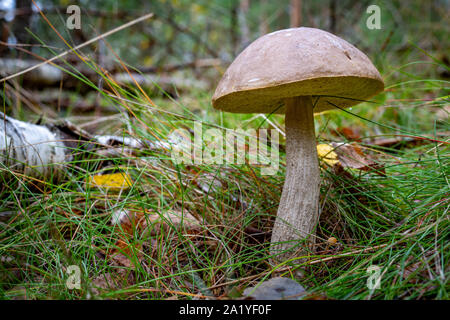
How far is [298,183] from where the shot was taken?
1.25 meters

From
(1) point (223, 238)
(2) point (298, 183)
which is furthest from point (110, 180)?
(2) point (298, 183)

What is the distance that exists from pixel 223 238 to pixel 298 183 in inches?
16.9

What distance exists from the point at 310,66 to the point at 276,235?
75cm

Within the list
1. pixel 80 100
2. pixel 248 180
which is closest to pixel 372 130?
pixel 248 180

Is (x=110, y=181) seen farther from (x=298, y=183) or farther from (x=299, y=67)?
(x=299, y=67)

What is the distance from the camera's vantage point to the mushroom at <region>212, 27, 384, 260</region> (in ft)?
3.14

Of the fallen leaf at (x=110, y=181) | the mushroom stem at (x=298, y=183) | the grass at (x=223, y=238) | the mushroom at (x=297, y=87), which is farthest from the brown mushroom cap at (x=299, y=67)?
the fallen leaf at (x=110, y=181)

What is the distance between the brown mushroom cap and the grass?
0.35 metres

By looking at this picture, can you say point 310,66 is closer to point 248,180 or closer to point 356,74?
point 356,74

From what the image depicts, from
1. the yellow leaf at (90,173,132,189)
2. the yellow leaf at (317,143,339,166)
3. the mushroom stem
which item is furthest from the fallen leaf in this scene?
the yellow leaf at (317,143,339,166)

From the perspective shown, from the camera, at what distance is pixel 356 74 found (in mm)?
970

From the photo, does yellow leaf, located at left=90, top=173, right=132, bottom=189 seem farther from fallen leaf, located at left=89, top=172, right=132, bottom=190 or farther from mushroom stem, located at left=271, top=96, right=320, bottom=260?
mushroom stem, located at left=271, top=96, right=320, bottom=260

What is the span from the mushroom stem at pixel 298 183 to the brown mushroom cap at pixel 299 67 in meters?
0.11

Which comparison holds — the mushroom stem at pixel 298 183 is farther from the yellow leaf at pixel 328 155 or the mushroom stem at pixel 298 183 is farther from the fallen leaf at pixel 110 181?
the fallen leaf at pixel 110 181
